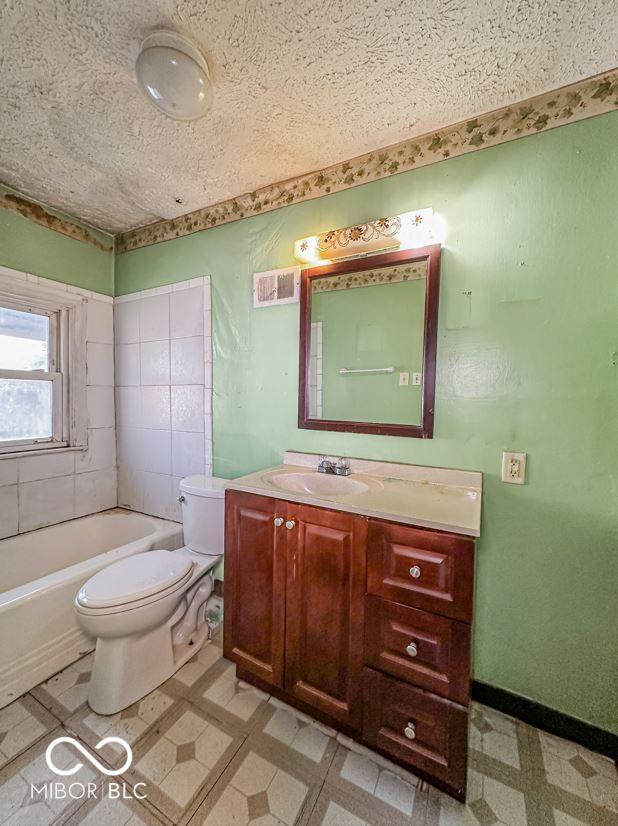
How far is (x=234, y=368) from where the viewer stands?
6.12 feet

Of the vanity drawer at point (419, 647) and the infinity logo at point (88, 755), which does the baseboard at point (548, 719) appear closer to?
the vanity drawer at point (419, 647)

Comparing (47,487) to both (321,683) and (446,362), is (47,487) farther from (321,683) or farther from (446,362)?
(446,362)

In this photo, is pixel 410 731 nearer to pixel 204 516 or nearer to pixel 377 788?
pixel 377 788

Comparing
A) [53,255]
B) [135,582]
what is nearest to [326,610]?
[135,582]

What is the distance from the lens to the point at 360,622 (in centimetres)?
105

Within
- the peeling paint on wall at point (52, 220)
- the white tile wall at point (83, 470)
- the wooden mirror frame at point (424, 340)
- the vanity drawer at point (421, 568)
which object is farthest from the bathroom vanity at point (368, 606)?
the peeling paint on wall at point (52, 220)

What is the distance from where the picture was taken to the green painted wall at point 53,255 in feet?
5.90

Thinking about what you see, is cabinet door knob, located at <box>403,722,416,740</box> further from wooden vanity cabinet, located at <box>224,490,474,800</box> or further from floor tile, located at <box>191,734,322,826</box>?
floor tile, located at <box>191,734,322,826</box>

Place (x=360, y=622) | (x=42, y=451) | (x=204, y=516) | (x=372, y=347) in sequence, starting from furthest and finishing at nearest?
(x=42, y=451)
(x=204, y=516)
(x=372, y=347)
(x=360, y=622)

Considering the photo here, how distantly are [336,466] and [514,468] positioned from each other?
2.30 feet

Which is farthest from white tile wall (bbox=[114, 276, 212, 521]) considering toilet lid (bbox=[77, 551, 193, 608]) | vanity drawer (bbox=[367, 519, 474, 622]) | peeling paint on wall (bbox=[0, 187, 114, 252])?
vanity drawer (bbox=[367, 519, 474, 622])

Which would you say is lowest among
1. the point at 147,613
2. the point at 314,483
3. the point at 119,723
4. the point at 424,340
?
the point at 119,723

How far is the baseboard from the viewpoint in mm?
1140

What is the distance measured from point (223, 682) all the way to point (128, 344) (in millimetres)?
2025
